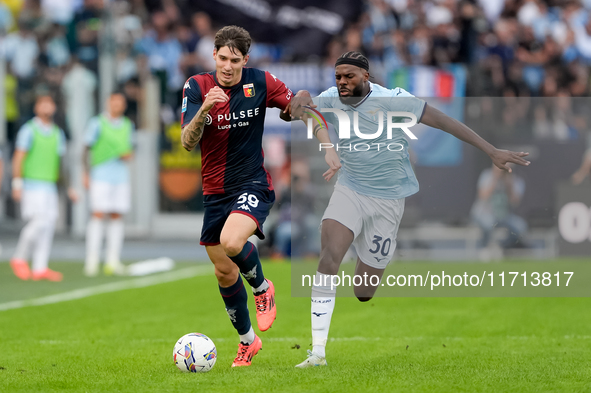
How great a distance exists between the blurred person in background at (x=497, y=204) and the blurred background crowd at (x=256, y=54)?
233 inches

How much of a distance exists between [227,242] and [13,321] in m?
3.96

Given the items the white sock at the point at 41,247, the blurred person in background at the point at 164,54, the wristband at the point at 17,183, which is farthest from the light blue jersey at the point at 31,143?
the blurred person in background at the point at 164,54

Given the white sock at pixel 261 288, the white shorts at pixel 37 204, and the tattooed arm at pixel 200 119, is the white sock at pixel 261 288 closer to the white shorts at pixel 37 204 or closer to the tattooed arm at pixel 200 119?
the tattooed arm at pixel 200 119

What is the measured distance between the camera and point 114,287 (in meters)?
11.8

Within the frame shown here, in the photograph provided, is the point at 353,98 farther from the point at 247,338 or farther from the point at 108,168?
the point at 108,168

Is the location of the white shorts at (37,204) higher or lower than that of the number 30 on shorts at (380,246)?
lower

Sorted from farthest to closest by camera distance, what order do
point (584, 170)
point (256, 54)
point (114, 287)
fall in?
point (256, 54) → point (114, 287) → point (584, 170)

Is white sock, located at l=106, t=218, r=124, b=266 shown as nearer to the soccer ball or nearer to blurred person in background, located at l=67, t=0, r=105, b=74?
blurred person in background, located at l=67, t=0, r=105, b=74

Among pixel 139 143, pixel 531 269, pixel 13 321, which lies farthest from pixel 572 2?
pixel 13 321

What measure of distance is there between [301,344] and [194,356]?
1.75m

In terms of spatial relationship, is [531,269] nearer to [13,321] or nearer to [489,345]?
[489,345]

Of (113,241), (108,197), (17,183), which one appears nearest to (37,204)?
(17,183)

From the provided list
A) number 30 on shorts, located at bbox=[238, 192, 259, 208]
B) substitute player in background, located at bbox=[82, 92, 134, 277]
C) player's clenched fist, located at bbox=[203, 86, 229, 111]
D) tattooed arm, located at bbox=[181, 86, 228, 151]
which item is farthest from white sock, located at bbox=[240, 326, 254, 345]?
substitute player in background, located at bbox=[82, 92, 134, 277]

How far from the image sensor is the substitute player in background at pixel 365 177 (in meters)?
6.20
